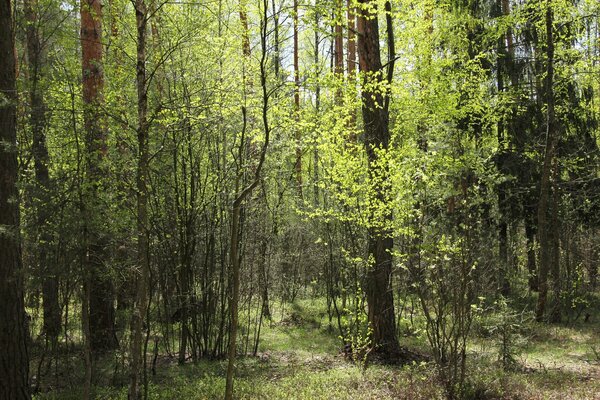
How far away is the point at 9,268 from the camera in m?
4.89

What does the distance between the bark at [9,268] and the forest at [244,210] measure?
19 millimetres

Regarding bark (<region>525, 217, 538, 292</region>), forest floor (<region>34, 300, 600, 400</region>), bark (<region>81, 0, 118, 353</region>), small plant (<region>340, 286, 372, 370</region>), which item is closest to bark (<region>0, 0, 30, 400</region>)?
bark (<region>81, 0, 118, 353</region>)

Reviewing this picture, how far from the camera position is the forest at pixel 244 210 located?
4.98m

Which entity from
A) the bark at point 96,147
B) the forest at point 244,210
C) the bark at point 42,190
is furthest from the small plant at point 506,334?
the bark at point 42,190

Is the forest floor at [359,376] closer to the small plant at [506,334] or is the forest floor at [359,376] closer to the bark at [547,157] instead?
the small plant at [506,334]

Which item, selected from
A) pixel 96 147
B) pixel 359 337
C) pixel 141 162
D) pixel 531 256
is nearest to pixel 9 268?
pixel 96 147

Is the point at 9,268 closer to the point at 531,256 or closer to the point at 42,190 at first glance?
the point at 42,190

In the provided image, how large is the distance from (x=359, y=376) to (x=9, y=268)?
462cm

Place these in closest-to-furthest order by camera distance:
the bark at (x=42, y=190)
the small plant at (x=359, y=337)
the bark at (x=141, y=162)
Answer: the bark at (x=141, y=162) → the bark at (x=42, y=190) → the small plant at (x=359, y=337)

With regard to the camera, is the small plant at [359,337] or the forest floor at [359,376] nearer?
the forest floor at [359,376]

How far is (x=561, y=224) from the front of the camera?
12461 mm

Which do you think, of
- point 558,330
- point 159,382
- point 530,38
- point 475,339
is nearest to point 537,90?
point 530,38

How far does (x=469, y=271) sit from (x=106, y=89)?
5.83m

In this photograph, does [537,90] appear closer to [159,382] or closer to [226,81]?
[226,81]
